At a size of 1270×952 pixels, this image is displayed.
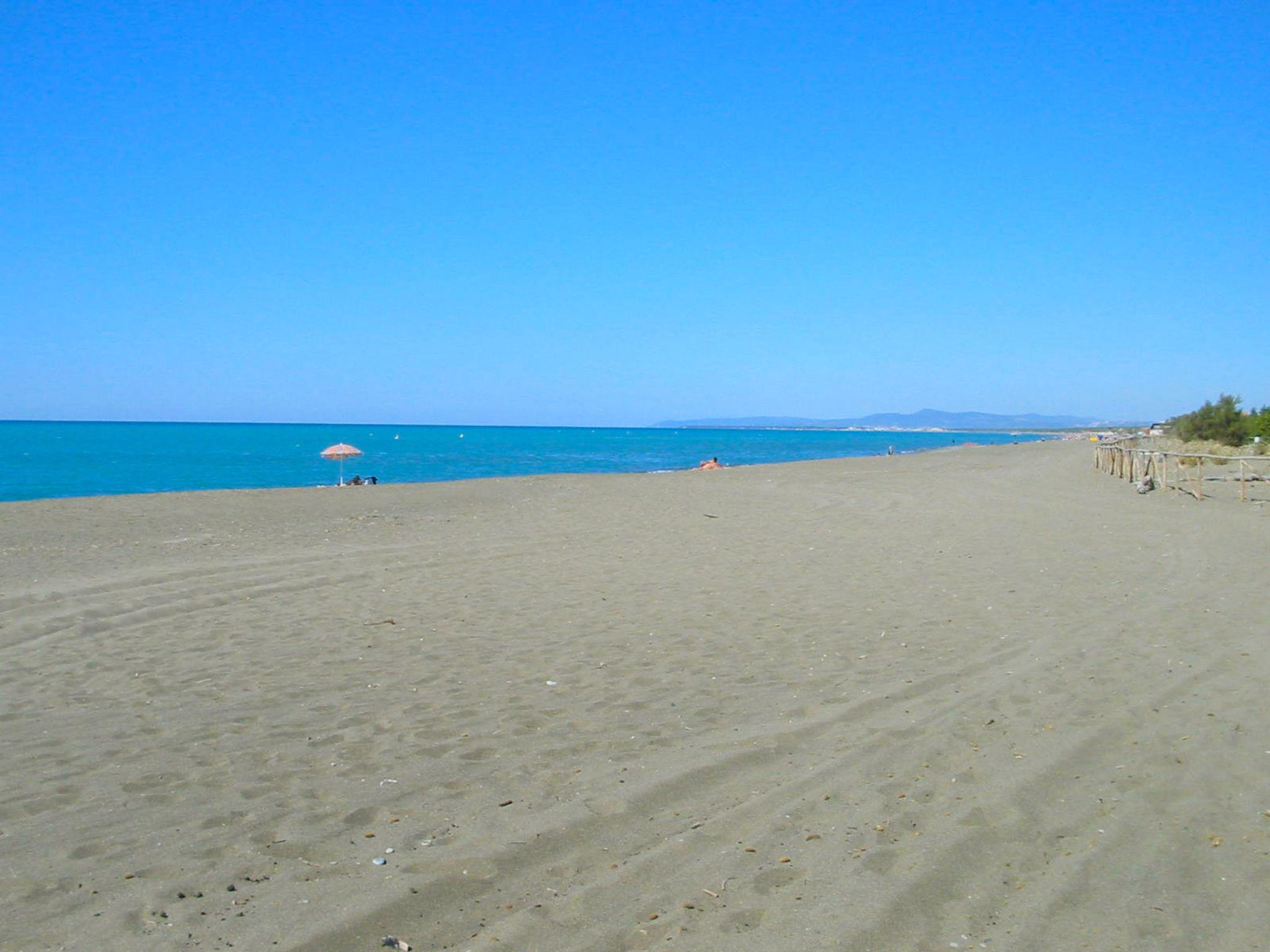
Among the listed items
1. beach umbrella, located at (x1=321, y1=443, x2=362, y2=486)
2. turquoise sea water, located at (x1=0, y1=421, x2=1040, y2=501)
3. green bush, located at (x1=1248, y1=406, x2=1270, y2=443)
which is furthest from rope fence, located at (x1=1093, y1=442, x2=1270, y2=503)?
turquoise sea water, located at (x1=0, y1=421, x2=1040, y2=501)

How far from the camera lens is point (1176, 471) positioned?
70.3 ft

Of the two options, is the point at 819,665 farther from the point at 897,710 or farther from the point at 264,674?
the point at 264,674

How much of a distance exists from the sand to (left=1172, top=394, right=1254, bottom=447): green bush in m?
35.5

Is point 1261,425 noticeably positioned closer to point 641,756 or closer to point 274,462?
point 641,756

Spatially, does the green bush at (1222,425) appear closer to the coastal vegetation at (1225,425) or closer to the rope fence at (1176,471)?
the coastal vegetation at (1225,425)

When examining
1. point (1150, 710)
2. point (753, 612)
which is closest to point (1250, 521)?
point (753, 612)

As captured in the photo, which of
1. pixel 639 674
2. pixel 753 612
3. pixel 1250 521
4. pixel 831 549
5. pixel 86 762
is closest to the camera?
pixel 86 762

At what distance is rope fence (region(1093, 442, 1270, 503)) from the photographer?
66.4 feet

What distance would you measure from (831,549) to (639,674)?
6.71 metres

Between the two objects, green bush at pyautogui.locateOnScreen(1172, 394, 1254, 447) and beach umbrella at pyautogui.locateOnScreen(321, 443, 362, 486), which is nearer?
beach umbrella at pyautogui.locateOnScreen(321, 443, 362, 486)

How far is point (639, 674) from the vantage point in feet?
21.7

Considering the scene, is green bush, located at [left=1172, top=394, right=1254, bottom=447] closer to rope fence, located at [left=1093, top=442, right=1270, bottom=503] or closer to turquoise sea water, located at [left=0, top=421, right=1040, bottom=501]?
rope fence, located at [left=1093, top=442, right=1270, bottom=503]

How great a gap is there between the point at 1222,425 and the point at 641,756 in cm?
4656

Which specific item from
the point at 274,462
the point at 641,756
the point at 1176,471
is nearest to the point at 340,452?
the point at 1176,471
